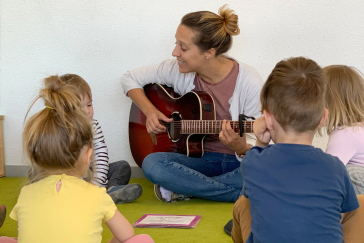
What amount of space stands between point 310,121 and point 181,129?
3.58ft

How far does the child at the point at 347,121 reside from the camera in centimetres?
144

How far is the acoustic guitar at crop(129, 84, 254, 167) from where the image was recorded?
2.05 metres

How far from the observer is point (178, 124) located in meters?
2.12

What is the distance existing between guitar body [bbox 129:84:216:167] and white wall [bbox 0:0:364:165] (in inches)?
13.4

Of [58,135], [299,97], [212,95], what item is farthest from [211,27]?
[58,135]

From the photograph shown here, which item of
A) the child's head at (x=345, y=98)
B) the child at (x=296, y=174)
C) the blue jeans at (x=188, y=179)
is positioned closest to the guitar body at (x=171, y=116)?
the blue jeans at (x=188, y=179)

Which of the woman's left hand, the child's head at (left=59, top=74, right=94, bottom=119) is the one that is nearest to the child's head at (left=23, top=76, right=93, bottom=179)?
the child's head at (left=59, top=74, right=94, bottom=119)

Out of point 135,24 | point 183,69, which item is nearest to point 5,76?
point 135,24

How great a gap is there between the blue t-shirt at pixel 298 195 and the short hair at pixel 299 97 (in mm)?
78

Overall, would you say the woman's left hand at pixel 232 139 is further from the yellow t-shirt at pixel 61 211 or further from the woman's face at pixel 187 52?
the yellow t-shirt at pixel 61 211

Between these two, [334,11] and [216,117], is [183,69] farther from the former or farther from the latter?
[334,11]

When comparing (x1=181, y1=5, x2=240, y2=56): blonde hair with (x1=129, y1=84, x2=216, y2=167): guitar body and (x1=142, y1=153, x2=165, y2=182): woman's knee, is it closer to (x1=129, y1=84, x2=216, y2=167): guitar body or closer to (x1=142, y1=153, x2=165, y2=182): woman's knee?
(x1=129, y1=84, x2=216, y2=167): guitar body

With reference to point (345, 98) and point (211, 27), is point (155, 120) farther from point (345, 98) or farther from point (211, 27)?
point (345, 98)

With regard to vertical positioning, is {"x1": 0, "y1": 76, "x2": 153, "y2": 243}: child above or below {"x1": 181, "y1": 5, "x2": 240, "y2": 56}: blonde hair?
below
